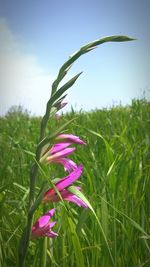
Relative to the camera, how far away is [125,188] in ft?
3.12

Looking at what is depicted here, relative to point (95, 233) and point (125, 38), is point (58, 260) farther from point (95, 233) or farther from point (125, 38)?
point (125, 38)

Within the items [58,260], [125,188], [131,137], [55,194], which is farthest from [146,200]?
[131,137]

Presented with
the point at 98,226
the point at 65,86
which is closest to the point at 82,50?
the point at 65,86

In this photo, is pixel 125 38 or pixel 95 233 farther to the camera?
pixel 95 233

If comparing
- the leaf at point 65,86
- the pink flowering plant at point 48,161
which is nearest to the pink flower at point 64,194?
the pink flowering plant at point 48,161

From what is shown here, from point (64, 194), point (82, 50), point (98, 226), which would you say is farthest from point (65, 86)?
point (98, 226)

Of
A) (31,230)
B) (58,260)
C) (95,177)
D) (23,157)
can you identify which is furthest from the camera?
(23,157)

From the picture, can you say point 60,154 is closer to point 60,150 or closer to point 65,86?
point 60,150

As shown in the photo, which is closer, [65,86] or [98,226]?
[65,86]

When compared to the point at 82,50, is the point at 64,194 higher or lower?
lower

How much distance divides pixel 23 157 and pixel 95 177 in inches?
22.2

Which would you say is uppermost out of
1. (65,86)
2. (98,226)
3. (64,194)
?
(65,86)

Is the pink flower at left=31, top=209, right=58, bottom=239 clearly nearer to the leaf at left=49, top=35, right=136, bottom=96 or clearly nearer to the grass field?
the grass field

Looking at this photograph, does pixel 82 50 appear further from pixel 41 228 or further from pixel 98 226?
pixel 98 226
